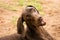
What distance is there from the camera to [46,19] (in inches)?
259

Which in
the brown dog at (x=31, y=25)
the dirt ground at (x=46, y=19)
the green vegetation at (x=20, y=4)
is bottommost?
the dirt ground at (x=46, y=19)

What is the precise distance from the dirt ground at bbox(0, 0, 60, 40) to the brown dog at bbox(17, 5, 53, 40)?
1.23 metres

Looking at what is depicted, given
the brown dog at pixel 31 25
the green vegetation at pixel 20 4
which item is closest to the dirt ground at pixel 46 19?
the green vegetation at pixel 20 4

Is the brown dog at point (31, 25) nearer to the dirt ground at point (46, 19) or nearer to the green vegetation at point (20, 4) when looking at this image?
the dirt ground at point (46, 19)

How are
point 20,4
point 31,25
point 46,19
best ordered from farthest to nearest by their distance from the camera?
point 20,4 → point 46,19 → point 31,25

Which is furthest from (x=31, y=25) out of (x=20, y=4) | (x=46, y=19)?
(x=20, y=4)

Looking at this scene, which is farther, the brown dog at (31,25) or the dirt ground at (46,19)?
the dirt ground at (46,19)

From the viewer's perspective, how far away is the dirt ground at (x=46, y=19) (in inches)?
232

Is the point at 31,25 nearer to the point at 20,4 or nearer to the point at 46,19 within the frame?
the point at 46,19

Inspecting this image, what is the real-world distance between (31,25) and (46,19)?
253 centimetres

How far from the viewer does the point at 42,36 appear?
4254 millimetres

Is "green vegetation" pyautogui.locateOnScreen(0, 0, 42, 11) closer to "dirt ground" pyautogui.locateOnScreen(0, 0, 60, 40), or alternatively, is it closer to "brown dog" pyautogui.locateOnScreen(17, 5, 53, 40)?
"dirt ground" pyautogui.locateOnScreen(0, 0, 60, 40)

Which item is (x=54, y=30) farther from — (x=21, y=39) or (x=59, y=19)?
(x=21, y=39)

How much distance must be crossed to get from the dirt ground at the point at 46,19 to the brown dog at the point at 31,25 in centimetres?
123
